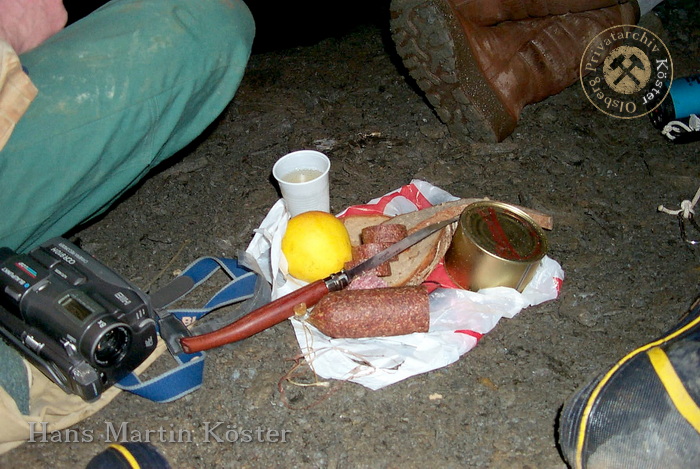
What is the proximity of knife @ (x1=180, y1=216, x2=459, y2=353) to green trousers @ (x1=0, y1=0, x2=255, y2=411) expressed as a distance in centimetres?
57

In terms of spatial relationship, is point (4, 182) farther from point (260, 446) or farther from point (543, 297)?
point (543, 297)

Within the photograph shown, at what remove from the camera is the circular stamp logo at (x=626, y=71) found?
9.88ft

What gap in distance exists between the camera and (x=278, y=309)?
1889 millimetres

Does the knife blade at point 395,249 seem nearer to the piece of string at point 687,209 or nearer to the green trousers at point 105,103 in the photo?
the green trousers at point 105,103

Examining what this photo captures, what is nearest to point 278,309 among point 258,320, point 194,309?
point 258,320

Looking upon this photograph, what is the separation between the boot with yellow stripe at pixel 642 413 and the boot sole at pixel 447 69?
1399 mm

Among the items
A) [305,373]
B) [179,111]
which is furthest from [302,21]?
[305,373]

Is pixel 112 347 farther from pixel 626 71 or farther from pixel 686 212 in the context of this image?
pixel 626 71

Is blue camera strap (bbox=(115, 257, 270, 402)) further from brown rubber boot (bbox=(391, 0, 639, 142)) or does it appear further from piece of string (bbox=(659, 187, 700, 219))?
piece of string (bbox=(659, 187, 700, 219))

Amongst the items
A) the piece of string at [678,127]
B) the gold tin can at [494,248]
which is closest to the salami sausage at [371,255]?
the gold tin can at [494,248]

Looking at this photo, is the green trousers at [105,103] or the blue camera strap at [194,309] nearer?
the green trousers at [105,103]

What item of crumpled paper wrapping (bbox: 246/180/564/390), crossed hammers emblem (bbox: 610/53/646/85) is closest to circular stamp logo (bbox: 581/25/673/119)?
crossed hammers emblem (bbox: 610/53/646/85)

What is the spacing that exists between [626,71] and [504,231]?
1.82m

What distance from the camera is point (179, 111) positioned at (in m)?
2.04
